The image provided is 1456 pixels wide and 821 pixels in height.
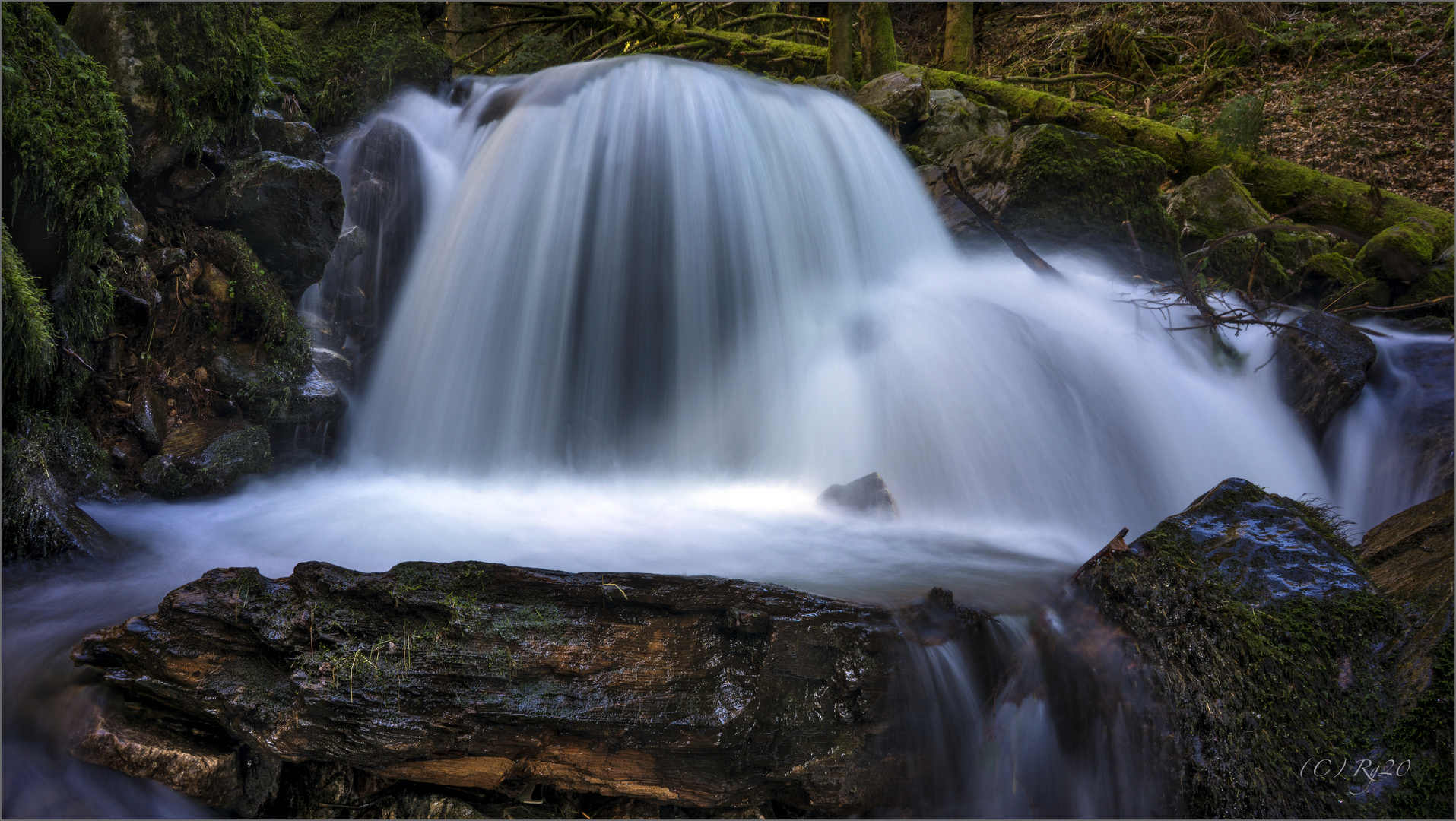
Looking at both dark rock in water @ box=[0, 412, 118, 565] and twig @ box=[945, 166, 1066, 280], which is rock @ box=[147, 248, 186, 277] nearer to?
dark rock in water @ box=[0, 412, 118, 565]

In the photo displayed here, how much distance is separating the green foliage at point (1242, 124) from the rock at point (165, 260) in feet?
33.8

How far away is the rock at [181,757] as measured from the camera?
6.58 feet

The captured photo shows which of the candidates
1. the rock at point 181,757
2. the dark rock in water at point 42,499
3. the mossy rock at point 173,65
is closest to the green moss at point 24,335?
the dark rock in water at point 42,499

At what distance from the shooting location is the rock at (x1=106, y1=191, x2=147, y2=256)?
363 centimetres

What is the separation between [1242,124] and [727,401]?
7.35 metres

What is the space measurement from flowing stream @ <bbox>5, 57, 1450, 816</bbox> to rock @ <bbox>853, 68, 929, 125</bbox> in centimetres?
99

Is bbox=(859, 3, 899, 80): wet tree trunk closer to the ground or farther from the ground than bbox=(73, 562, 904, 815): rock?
farther from the ground

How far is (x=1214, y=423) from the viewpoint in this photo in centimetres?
478

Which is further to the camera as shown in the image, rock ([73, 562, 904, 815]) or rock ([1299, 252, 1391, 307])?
rock ([1299, 252, 1391, 307])

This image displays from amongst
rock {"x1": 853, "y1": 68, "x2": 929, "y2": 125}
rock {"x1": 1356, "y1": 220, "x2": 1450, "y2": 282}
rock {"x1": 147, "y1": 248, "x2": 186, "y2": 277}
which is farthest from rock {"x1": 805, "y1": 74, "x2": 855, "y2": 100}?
rock {"x1": 147, "y1": 248, "x2": 186, "y2": 277}

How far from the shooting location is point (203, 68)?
4031 mm

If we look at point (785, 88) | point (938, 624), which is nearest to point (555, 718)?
point (938, 624)

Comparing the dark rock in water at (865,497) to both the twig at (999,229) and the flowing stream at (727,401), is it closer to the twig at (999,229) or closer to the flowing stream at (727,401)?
the flowing stream at (727,401)

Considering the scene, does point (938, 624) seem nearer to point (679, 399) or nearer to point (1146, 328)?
point (679, 399)
